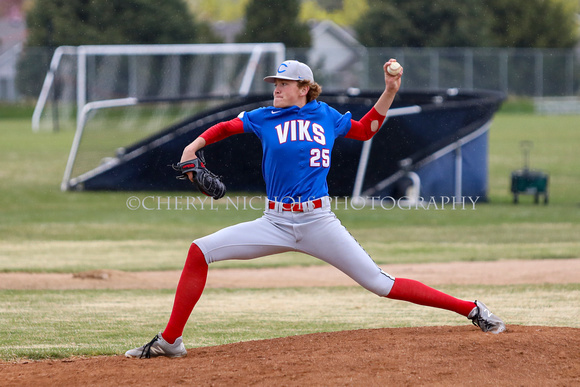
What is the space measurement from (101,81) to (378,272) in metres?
34.9

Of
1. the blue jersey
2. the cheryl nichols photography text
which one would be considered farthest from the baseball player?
the cheryl nichols photography text

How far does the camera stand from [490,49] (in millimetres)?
53156

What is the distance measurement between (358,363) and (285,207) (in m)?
1.08

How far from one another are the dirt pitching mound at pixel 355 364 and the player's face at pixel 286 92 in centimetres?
157

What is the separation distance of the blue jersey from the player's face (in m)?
0.05

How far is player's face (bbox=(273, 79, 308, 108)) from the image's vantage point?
5387mm

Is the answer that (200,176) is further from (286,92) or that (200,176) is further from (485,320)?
(485,320)

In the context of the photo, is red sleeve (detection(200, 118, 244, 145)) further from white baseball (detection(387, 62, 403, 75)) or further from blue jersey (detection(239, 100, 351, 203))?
white baseball (detection(387, 62, 403, 75))

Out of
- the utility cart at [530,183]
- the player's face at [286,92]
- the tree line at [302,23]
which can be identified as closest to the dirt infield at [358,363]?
the player's face at [286,92]

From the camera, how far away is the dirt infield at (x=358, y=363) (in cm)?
467

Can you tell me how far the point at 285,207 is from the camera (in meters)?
5.30

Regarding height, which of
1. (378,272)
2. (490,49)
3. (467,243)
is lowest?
(467,243)

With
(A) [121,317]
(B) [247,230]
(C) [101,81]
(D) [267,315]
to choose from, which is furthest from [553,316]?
(C) [101,81]

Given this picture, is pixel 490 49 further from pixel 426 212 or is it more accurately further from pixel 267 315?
pixel 267 315
